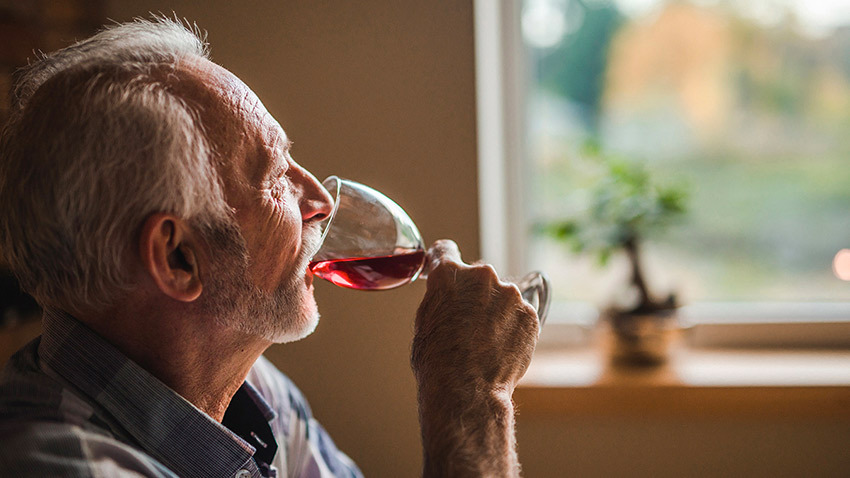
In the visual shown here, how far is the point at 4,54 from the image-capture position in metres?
1.58

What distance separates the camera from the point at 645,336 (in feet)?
5.51

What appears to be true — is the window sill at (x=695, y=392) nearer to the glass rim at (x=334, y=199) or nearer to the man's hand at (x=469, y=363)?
the man's hand at (x=469, y=363)

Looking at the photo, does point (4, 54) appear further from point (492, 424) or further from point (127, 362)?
point (492, 424)

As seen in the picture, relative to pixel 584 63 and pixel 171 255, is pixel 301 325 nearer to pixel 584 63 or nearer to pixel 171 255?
pixel 171 255

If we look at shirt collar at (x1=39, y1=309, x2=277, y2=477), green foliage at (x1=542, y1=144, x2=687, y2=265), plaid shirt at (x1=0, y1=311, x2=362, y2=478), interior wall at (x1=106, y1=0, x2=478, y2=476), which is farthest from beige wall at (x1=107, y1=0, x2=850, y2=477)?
shirt collar at (x1=39, y1=309, x2=277, y2=477)

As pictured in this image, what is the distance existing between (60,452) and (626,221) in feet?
4.42

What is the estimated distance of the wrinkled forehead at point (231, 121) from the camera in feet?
3.21

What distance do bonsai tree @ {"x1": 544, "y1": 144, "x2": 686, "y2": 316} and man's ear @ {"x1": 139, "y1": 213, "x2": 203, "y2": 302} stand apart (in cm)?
105

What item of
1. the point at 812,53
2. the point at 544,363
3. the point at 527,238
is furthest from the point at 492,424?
the point at 812,53

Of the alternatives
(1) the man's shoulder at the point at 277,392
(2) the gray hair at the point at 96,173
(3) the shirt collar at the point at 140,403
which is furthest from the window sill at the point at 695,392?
(2) the gray hair at the point at 96,173

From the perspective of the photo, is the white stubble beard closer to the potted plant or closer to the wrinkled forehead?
the wrinkled forehead

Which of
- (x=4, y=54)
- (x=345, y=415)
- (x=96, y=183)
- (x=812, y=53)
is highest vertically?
(x=812, y=53)

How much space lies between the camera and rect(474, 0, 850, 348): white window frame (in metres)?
1.83

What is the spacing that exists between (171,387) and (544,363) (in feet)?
3.41
